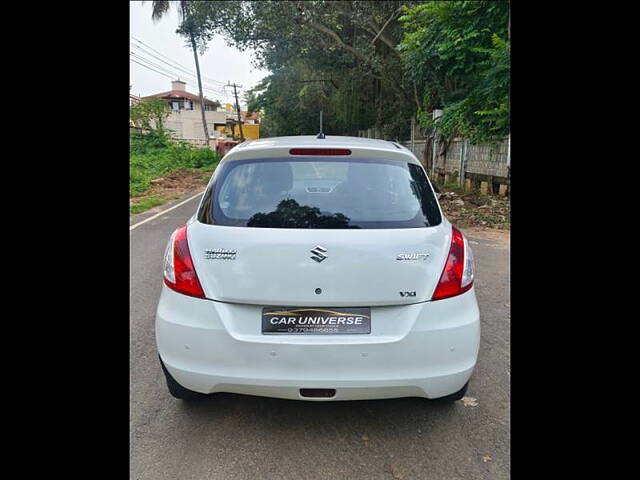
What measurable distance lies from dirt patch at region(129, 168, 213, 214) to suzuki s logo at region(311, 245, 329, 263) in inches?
390

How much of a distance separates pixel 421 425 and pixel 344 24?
783 inches

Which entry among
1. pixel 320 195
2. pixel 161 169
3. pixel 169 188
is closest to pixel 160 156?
pixel 161 169

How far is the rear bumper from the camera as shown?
218cm

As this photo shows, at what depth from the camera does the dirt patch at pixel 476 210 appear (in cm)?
916

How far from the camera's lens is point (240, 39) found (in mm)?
19188

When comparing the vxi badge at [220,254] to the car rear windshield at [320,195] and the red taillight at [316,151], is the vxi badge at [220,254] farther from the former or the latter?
the red taillight at [316,151]

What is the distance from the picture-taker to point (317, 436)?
2490 mm

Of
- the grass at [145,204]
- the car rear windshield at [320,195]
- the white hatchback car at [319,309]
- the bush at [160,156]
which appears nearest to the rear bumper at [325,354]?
the white hatchback car at [319,309]

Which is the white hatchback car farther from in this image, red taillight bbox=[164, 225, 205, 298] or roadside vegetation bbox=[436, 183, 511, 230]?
roadside vegetation bbox=[436, 183, 511, 230]

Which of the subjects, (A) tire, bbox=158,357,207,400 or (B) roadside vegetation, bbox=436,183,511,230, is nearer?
(A) tire, bbox=158,357,207,400

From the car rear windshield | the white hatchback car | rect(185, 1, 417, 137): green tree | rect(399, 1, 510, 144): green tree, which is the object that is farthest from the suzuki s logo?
rect(185, 1, 417, 137): green tree
